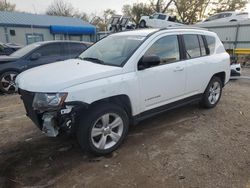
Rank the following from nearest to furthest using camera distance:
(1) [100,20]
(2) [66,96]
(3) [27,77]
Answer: (2) [66,96]
(3) [27,77]
(1) [100,20]

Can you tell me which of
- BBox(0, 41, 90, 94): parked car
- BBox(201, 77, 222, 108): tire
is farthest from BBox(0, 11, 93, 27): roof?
BBox(201, 77, 222, 108): tire

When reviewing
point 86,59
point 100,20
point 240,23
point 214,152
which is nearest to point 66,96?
point 86,59

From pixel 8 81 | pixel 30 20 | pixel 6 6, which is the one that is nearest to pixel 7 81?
pixel 8 81

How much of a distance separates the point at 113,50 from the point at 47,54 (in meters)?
4.68

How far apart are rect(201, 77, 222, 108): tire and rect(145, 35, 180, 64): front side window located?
1.38 metres

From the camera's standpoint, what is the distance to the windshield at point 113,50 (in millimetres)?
3595

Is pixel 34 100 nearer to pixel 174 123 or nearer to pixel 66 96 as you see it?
pixel 66 96

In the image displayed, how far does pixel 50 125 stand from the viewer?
9.41ft

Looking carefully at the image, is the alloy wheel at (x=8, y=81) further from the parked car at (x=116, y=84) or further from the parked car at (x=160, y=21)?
the parked car at (x=160, y=21)

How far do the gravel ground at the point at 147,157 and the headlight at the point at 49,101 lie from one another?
909 millimetres

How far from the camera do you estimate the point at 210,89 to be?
5.14 m

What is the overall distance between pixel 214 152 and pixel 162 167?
37.4 inches

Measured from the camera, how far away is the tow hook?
285 centimetres

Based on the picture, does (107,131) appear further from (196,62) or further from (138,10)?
(138,10)
